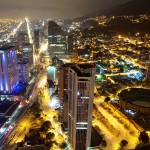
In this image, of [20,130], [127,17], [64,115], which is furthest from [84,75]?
[127,17]

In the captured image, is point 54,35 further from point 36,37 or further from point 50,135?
point 50,135

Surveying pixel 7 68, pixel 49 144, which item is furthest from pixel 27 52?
pixel 49 144

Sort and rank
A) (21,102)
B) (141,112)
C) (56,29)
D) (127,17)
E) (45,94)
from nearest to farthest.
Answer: (141,112) < (21,102) < (45,94) < (56,29) < (127,17)

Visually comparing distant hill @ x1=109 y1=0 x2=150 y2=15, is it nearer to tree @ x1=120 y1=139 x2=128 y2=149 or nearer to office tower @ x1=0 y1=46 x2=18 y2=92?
office tower @ x1=0 y1=46 x2=18 y2=92

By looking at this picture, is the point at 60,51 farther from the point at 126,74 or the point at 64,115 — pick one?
the point at 64,115

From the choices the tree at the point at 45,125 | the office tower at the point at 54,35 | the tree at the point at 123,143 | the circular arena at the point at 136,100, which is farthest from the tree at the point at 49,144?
the office tower at the point at 54,35

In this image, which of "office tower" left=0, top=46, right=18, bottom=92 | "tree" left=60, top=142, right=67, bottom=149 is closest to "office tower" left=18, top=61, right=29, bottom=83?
"office tower" left=0, top=46, right=18, bottom=92

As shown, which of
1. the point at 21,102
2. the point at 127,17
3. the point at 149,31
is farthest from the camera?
the point at 127,17
